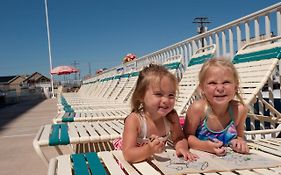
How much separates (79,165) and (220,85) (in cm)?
100

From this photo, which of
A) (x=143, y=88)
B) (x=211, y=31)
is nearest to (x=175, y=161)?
(x=143, y=88)

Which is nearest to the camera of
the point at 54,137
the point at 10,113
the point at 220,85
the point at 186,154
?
the point at 186,154

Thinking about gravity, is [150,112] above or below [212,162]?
above

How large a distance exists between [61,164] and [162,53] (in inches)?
246

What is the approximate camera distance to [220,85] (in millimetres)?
2092

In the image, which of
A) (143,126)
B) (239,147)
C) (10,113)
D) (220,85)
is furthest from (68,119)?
(10,113)

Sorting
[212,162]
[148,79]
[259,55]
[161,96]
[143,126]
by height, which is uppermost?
[259,55]

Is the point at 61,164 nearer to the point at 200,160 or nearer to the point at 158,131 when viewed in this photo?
the point at 158,131

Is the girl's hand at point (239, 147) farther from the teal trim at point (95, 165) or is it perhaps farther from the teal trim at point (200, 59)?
the teal trim at point (200, 59)

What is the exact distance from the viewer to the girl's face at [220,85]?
2084mm

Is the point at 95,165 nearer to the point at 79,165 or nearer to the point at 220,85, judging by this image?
the point at 79,165

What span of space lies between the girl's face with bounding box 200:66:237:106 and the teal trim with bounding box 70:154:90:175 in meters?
0.90

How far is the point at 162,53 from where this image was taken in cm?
786

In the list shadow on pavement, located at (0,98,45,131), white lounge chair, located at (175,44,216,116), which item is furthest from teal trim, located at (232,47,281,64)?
shadow on pavement, located at (0,98,45,131)
